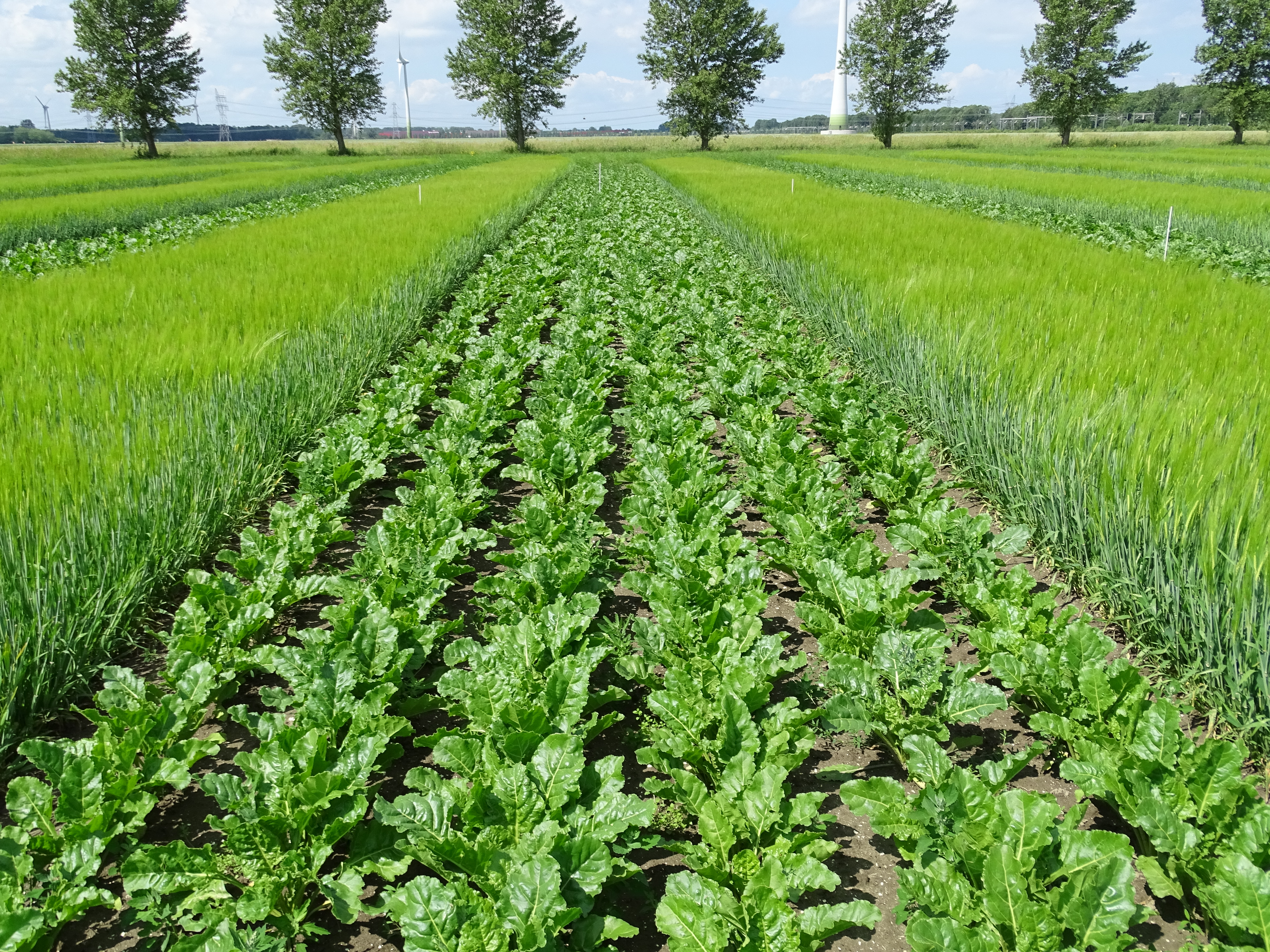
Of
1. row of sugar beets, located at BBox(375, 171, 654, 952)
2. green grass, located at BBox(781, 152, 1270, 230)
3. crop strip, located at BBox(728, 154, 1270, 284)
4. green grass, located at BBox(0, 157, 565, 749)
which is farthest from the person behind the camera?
green grass, located at BBox(781, 152, 1270, 230)

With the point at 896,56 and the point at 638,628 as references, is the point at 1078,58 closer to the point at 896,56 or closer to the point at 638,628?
the point at 896,56

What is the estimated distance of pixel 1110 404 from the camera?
4004 millimetres

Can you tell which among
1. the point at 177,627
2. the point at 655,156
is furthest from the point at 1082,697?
the point at 655,156

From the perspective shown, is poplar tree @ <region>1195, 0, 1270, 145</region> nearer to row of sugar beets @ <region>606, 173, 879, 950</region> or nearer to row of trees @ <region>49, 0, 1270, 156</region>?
row of trees @ <region>49, 0, 1270, 156</region>

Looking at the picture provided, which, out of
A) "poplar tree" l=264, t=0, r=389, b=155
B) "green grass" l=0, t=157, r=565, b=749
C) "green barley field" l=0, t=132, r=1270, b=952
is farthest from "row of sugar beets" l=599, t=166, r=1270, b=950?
"poplar tree" l=264, t=0, r=389, b=155

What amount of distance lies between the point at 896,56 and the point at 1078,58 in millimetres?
11000

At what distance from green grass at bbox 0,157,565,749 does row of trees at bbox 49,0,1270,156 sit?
49.2 m

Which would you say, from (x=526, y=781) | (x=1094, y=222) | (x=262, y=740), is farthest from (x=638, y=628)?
(x=1094, y=222)

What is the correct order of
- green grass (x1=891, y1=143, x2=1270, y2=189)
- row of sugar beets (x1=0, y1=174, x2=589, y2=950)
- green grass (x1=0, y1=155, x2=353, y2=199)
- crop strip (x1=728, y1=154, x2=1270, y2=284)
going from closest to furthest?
row of sugar beets (x1=0, y1=174, x2=589, y2=950) < crop strip (x1=728, y1=154, x2=1270, y2=284) < green grass (x1=0, y1=155, x2=353, y2=199) < green grass (x1=891, y1=143, x2=1270, y2=189)

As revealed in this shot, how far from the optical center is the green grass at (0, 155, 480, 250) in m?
13.6

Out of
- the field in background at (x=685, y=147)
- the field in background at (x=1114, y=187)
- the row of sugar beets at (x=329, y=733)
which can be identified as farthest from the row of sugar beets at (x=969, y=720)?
the field in background at (x=685, y=147)

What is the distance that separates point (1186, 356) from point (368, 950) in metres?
5.49

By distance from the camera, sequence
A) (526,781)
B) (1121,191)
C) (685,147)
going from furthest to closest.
Result: (685,147) → (1121,191) → (526,781)

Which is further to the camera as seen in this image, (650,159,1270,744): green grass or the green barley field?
(650,159,1270,744): green grass
